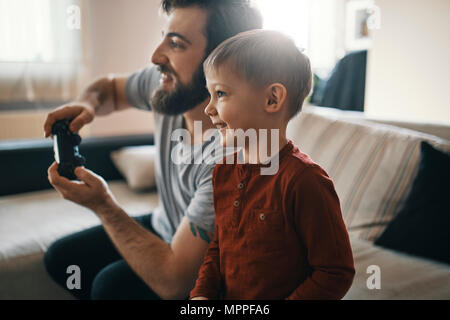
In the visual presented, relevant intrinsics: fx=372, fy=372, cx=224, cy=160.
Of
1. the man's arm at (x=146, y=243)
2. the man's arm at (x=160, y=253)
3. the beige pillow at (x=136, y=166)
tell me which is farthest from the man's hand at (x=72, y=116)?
the beige pillow at (x=136, y=166)

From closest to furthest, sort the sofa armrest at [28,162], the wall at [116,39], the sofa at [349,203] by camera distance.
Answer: the sofa at [349,203]
the sofa armrest at [28,162]
the wall at [116,39]

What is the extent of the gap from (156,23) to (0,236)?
1.85m

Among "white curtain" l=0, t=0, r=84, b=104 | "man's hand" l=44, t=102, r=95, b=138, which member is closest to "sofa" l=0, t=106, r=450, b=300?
"man's hand" l=44, t=102, r=95, b=138

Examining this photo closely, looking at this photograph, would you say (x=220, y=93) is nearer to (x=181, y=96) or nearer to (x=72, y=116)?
(x=181, y=96)

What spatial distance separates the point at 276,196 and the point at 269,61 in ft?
0.53

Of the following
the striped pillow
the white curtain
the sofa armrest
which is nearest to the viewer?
the striped pillow

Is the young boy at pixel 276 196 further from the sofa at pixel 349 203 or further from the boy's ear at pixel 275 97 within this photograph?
the sofa at pixel 349 203

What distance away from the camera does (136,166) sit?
161 cm

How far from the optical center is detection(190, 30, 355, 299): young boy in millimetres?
433

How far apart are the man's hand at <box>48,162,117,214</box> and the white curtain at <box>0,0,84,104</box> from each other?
1.74 meters

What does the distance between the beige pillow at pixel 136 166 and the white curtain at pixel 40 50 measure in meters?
0.95

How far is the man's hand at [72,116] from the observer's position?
0.85 m

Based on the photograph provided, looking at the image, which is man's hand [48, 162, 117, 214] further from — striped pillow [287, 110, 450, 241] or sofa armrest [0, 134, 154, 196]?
sofa armrest [0, 134, 154, 196]
